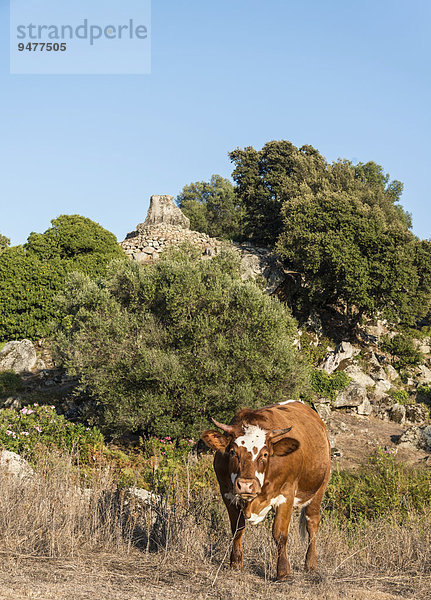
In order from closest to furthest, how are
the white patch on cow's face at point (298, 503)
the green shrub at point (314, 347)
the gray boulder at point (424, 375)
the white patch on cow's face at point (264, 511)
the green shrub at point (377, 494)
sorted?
the white patch on cow's face at point (264, 511)
the white patch on cow's face at point (298, 503)
the green shrub at point (377, 494)
the green shrub at point (314, 347)
the gray boulder at point (424, 375)

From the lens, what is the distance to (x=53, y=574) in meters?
5.32

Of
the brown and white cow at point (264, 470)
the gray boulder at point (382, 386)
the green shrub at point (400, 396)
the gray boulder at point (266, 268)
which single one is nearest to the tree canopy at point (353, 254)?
the gray boulder at point (266, 268)

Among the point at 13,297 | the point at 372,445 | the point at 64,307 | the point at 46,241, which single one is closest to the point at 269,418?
the point at 64,307

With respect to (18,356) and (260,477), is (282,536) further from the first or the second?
Result: (18,356)

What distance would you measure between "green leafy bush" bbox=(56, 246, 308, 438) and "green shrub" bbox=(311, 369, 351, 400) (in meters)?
7.78

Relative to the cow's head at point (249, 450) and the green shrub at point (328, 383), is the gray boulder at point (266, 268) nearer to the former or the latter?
the green shrub at point (328, 383)

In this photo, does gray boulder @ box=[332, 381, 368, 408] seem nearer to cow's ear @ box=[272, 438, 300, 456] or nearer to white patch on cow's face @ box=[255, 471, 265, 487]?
cow's ear @ box=[272, 438, 300, 456]

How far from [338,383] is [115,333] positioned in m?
13.2

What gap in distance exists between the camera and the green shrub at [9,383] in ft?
73.3

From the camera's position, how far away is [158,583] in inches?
210

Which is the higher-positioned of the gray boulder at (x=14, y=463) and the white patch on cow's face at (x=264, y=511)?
the gray boulder at (x=14, y=463)

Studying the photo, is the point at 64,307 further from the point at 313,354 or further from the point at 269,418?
the point at 313,354

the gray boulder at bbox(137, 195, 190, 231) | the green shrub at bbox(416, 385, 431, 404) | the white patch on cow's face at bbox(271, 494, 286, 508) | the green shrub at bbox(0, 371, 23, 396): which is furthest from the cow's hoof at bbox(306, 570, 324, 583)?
the gray boulder at bbox(137, 195, 190, 231)

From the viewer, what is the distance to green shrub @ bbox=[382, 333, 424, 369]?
3142cm
